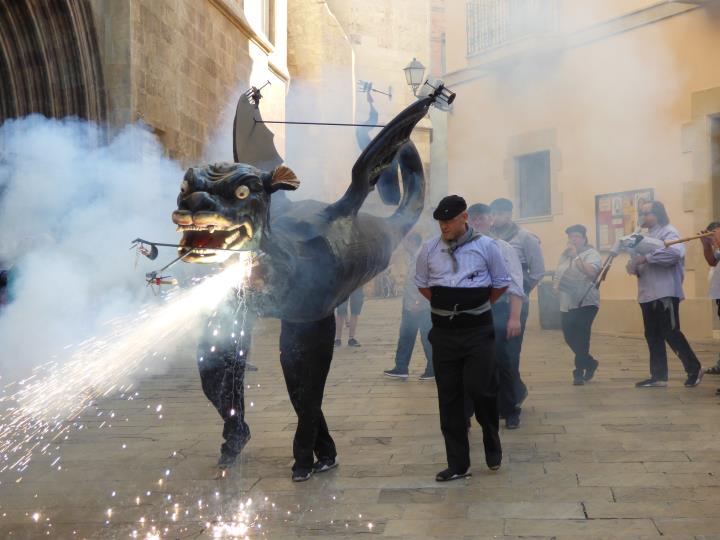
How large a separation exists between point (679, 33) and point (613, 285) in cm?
361

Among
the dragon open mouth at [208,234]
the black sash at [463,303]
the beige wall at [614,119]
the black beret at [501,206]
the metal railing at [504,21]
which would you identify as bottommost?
the black sash at [463,303]

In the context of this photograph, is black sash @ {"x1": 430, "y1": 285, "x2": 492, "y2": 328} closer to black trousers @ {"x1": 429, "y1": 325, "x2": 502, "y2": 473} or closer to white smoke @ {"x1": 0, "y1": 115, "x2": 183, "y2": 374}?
black trousers @ {"x1": 429, "y1": 325, "x2": 502, "y2": 473}

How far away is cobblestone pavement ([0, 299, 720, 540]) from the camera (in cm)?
394

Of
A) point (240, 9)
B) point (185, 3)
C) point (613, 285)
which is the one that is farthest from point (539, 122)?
point (185, 3)

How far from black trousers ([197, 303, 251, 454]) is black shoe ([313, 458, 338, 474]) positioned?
488mm

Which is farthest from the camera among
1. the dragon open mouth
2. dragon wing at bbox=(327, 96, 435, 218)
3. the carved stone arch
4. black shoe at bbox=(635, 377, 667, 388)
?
the carved stone arch

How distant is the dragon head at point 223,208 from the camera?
3838mm

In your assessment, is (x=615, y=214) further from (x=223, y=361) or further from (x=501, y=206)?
(x=223, y=361)

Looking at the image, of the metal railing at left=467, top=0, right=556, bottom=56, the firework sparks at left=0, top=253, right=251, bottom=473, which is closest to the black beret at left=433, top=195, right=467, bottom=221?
the firework sparks at left=0, top=253, right=251, bottom=473

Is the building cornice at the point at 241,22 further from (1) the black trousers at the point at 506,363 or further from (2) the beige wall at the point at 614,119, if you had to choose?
(1) the black trousers at the point at 506,363

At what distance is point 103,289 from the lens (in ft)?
25.3

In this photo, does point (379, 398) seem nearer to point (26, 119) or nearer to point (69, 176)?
point (69, 176)

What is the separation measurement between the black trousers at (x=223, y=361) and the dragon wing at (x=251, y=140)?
84 cm

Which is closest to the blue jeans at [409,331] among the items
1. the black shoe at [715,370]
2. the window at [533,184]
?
the black shoe at [715,370]
